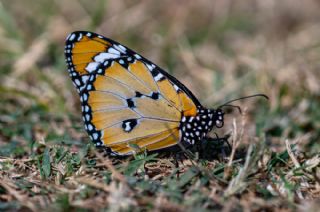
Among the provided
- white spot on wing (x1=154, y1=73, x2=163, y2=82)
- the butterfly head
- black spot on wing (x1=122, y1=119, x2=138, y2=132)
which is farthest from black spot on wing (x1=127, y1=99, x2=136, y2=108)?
the butterfly head

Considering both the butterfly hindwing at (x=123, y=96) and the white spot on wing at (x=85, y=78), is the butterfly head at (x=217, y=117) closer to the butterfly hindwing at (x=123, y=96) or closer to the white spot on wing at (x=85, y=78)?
the butterfly hindwing at (x=123, y=96)

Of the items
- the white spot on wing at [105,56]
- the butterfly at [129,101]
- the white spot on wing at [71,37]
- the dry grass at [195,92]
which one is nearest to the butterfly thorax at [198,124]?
the butterfly at [129,101]

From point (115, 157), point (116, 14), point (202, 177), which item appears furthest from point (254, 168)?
point (116, 14)

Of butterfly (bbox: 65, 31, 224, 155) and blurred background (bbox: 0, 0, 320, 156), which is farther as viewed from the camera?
blurred background (bbox: 0, 0, 320, 156)

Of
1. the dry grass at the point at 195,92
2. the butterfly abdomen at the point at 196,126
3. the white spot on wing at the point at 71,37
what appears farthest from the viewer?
the white spot on wing at the point at 71,37

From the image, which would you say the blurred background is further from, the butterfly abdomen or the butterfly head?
the butterfly abdomen

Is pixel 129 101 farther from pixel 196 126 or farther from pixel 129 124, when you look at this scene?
pixel 196 126

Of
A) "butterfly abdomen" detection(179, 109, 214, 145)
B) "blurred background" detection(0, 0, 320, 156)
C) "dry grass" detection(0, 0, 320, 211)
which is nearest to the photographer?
"dry grass" detection(0, 0, 320, 211)
